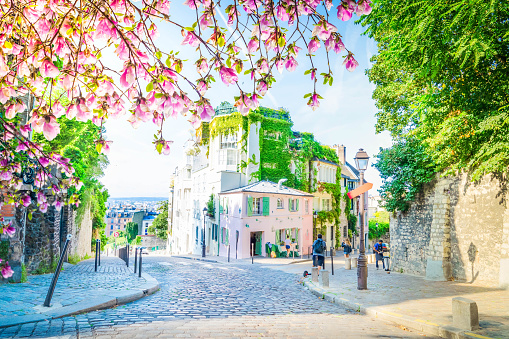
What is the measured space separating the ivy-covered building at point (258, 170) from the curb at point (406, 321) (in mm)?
19475

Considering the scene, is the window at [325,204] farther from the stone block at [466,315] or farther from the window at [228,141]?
the stone block at [466,315]

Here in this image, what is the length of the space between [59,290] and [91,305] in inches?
81.0

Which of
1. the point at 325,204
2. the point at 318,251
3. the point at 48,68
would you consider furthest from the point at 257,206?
the point at 48,68

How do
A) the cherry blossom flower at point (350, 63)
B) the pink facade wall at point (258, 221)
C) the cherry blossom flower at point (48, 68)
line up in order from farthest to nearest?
the pink facade wall at point (258, 221) < the cherry blossom flower at point (350, 63) < the cherry blossom flower at point (48, 68)

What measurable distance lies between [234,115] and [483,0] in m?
27.7

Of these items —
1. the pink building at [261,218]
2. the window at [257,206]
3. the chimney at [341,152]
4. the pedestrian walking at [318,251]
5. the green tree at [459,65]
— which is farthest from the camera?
the chimney at [341,152]

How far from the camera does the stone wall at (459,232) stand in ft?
38.1

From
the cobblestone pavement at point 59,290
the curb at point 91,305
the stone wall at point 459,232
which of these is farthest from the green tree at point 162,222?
the curb at point 91,305

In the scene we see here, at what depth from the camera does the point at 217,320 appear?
21.6ft

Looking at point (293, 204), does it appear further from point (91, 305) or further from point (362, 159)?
point (91, 305)

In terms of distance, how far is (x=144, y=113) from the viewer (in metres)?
2.84

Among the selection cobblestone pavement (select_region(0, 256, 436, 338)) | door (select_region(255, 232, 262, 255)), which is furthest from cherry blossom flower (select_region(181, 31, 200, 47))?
door (select_region(255, 232, 262, 255))

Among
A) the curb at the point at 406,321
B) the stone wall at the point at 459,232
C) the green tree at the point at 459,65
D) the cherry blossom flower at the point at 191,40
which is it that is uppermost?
the green tree at the point at 459,65

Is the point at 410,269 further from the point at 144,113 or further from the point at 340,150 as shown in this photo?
the point at 340,150
